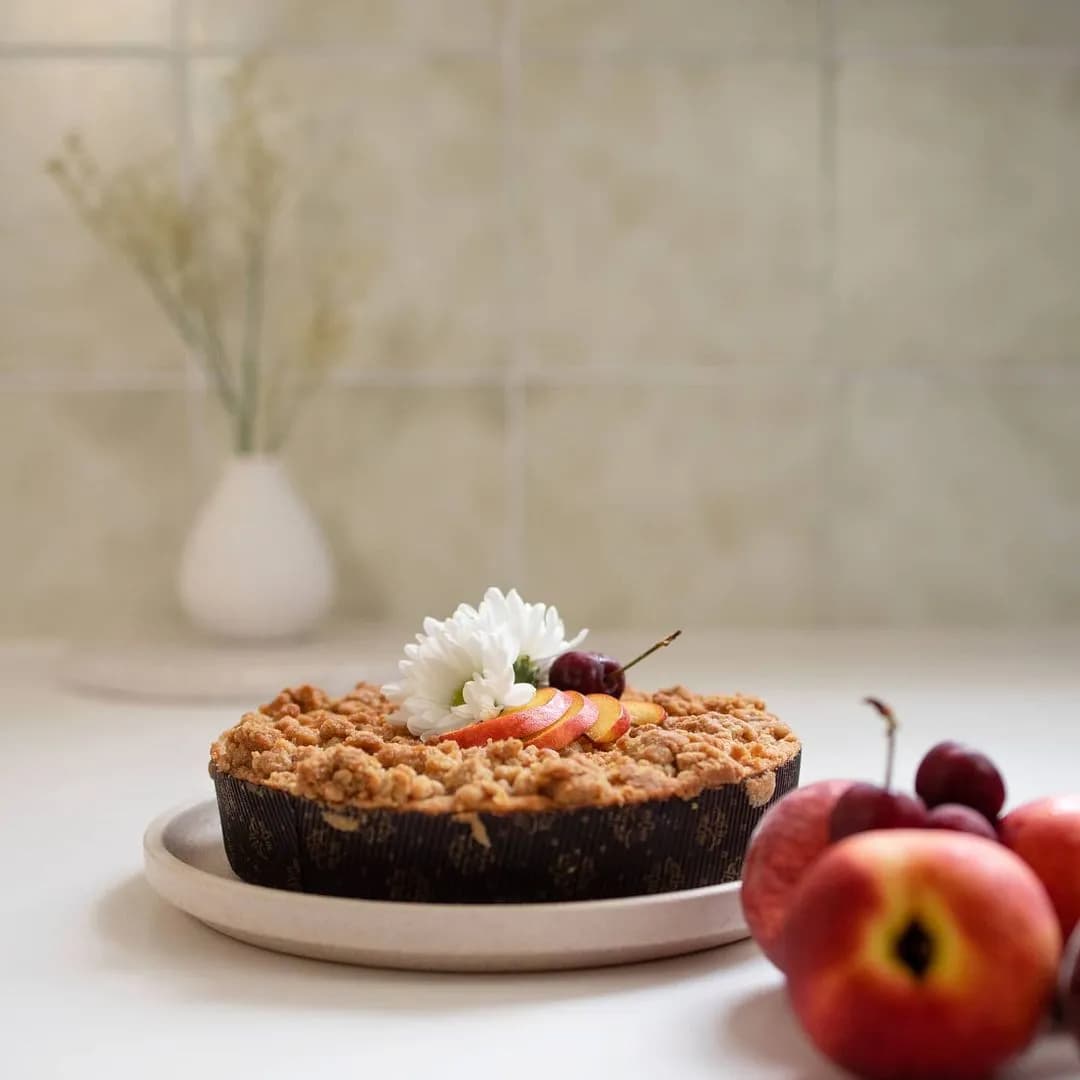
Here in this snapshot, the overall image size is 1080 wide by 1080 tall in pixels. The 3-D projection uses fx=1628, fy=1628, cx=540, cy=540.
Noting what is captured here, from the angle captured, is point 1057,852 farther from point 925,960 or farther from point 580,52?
point 580,52

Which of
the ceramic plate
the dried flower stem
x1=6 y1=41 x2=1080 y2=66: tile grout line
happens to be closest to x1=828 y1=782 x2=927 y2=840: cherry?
the ceramic plate

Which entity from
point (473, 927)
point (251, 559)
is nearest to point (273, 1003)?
point (473, 927)

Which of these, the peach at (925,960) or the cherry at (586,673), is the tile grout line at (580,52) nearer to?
the cherry at (586,673)

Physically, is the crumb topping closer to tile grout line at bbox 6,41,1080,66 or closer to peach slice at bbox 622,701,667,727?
peach slice at bbox 622,701,667,727

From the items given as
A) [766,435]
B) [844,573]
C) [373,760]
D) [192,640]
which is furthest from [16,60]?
[373,760]

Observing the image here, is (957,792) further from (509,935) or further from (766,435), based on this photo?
(766,435)

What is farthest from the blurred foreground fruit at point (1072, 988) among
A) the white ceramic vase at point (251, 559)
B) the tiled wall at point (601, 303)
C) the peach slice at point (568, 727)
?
the tiled wall at point (601, 303)
